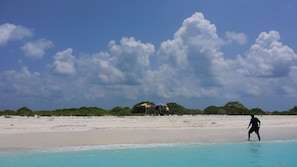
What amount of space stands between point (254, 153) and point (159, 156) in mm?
5227

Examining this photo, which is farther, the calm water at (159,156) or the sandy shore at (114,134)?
the sandy shore at (114,134)

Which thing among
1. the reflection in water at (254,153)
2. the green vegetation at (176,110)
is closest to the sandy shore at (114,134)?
the reflection in water at (254,153)

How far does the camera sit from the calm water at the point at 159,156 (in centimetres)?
1593

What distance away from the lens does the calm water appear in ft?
52.3

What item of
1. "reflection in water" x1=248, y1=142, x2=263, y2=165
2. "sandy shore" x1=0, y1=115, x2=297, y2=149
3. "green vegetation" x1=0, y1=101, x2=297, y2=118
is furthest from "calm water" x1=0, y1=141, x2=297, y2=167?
"green vegetation" x1=0, y1=101, x2=297, y2=118

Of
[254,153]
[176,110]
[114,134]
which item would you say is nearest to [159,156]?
[254,153]

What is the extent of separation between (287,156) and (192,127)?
1064cm

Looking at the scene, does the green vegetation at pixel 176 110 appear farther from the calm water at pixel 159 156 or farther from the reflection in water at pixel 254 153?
the calm water at pixel 159 156

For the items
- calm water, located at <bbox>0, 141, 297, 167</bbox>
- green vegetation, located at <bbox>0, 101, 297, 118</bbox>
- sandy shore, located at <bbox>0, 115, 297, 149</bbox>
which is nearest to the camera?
calm water, located at <bbox>0, 141, 297, 167</bbox>

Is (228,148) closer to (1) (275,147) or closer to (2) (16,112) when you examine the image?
(1) (275,147)

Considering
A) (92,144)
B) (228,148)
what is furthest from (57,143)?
(228,148)

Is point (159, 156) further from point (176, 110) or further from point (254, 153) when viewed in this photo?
point (176, 110)

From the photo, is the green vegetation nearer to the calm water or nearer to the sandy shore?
the sandy shore

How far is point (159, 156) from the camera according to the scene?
58.4 ft
